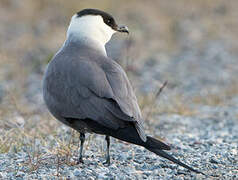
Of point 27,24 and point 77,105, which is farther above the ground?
point 77,105

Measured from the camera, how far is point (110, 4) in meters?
14.9

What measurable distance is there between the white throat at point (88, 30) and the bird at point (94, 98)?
102mm

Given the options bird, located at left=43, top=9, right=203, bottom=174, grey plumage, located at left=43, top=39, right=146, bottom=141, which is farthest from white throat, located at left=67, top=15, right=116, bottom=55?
grey plumage, located at left=43, top=39, right=146, bottom=141

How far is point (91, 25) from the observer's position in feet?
16.1

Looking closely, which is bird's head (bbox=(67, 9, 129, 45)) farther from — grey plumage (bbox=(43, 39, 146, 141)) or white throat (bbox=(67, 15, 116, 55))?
grey plumage (bbox=(43, 39, 146, 141))

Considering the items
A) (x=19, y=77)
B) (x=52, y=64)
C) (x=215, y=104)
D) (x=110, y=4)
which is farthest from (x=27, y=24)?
(x=52, y=64)

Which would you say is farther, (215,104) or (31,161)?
(215,104)

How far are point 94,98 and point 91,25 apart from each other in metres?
1.03

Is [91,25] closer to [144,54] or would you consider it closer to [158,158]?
[158,158]

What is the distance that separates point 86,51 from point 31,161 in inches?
38.8

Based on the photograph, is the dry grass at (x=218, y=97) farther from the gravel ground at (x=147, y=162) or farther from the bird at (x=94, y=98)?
the bird at (x=94, y=98)

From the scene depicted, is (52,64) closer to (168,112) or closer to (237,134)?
(237,134)

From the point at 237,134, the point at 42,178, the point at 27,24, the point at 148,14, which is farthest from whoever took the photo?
the point at 148,14

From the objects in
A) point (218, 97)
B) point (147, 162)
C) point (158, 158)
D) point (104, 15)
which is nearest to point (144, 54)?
point (218, 97)
